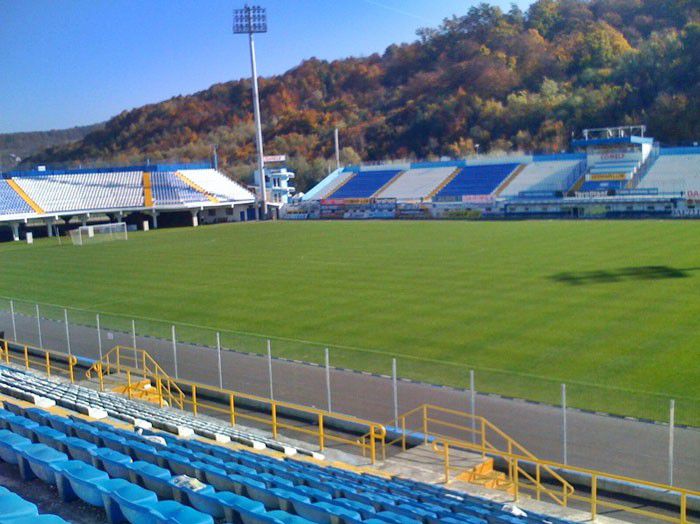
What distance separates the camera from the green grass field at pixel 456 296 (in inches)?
638

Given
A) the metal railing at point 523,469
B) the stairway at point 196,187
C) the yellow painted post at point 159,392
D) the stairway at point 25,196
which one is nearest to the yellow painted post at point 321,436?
the metal railing at point 523,469

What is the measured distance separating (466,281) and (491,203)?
119ft

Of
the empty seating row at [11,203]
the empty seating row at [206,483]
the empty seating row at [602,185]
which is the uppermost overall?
the empty seating row at [11,203]

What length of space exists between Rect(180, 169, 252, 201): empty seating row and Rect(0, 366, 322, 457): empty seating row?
61.2 m

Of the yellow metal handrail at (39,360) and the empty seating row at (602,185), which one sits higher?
the empty seating row at (602,185)

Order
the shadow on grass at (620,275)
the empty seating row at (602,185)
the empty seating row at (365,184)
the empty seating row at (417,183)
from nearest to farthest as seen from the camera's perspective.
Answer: the shadow on grass at (620,275)
the empty seating row at (602,185)
the empty seating row at (417,183)
the empty seating row at (365,184)

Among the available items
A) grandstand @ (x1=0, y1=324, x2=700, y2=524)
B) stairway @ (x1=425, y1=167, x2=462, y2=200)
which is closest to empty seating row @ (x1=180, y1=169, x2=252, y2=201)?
stairway @ (x1=425, y1=167, x2=462, y2=200)

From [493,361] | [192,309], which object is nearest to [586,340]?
[493,361]

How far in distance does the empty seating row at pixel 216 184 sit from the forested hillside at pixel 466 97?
2888 cm

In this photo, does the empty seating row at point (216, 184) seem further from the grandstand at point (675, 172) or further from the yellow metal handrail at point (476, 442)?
the yellow metal handrail at point (476, 442)

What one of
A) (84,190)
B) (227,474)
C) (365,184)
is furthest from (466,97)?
(227,474)

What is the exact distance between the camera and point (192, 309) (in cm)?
2619

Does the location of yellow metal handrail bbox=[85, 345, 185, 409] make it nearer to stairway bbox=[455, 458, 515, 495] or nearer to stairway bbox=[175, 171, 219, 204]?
stairway bbox=[455, 458, 515, 495]

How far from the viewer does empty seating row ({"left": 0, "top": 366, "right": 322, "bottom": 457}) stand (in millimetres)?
11344
